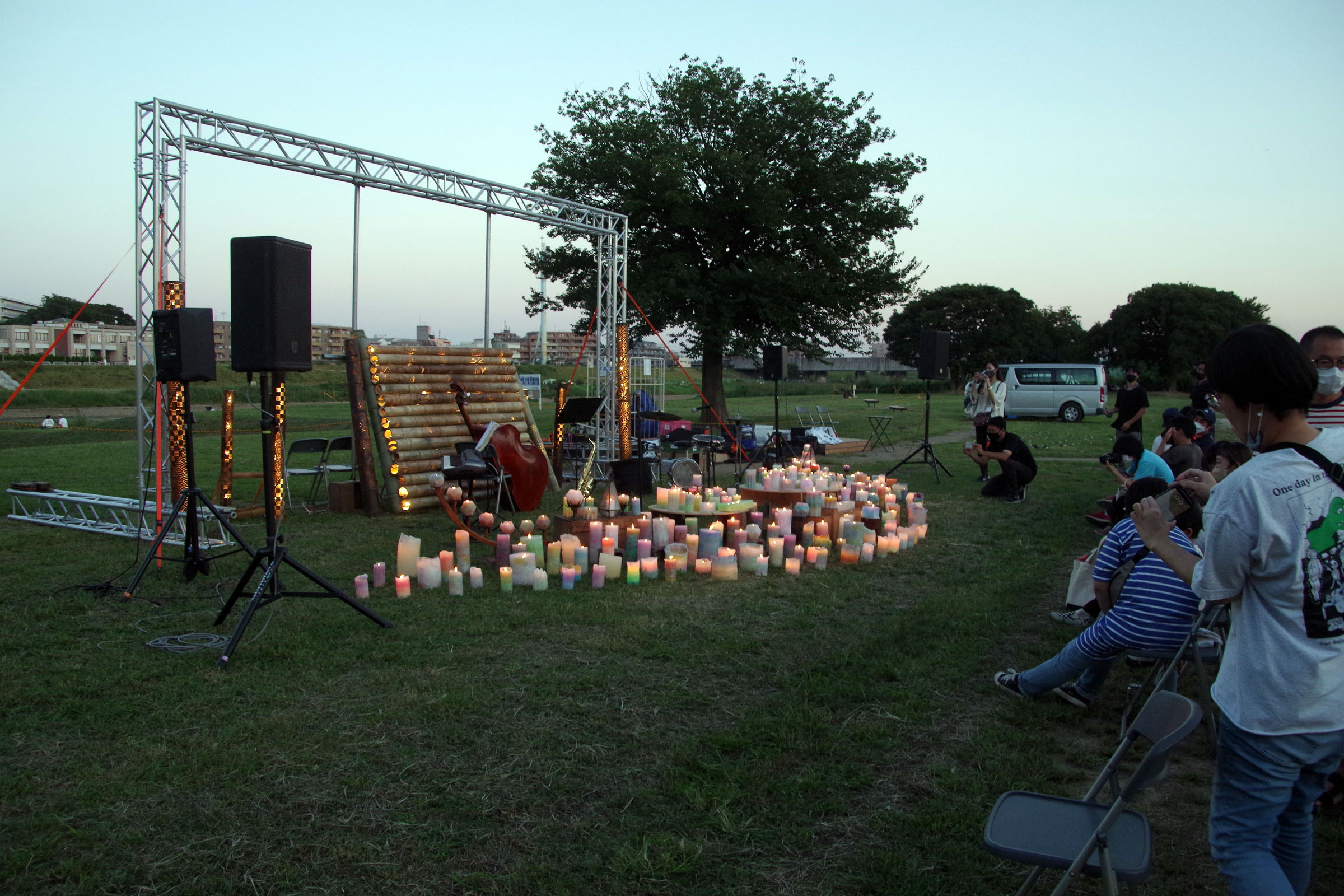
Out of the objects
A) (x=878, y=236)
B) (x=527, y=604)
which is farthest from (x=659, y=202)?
(x=527, y=604)

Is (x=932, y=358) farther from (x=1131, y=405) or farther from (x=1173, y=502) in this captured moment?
(x=1173, y=502)

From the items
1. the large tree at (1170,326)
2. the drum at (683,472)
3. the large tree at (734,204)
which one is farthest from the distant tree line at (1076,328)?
the drum at (683,472)

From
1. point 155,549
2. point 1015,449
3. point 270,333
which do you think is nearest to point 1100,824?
point 270,333

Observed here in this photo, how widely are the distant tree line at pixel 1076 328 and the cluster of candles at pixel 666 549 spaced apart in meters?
45.0

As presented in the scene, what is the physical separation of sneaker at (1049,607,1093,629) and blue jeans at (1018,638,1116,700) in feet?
4.12

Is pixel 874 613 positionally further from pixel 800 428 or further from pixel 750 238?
pixel 750 238

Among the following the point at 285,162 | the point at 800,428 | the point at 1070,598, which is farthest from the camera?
the point at 800,428

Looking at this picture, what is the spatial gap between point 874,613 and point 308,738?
3.64 metres

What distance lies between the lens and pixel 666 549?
6.74 metres

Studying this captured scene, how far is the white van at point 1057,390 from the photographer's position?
85.3ft

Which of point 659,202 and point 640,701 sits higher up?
point 659,202

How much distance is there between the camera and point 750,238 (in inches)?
752

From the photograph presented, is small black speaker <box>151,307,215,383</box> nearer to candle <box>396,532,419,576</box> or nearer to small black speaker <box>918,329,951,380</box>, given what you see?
candle <box>396,532,419,576</box>

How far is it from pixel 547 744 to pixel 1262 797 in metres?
2.56
